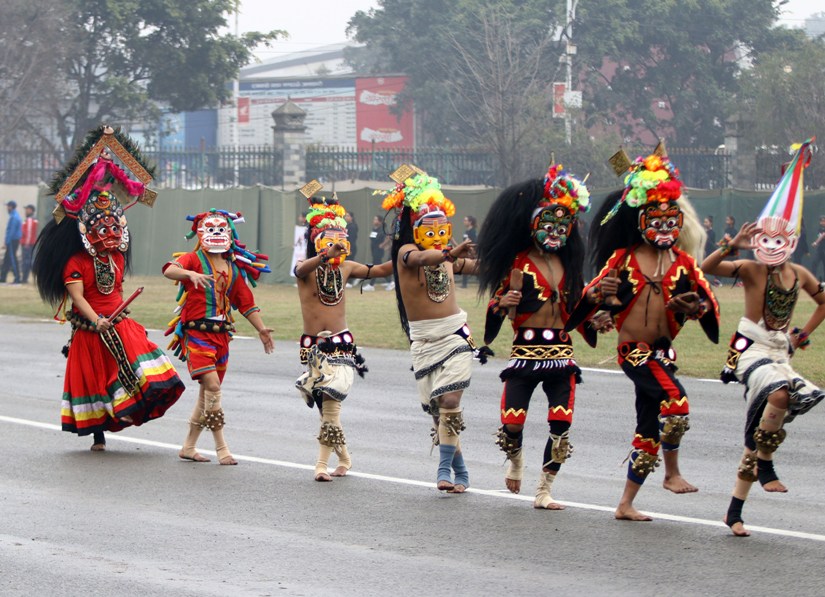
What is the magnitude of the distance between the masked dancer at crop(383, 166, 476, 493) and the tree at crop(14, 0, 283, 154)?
40685 millimetres

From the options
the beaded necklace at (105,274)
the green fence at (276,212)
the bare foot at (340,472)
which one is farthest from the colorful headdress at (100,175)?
Answer: the green fence at (276,212)

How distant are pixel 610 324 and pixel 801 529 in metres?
1.51

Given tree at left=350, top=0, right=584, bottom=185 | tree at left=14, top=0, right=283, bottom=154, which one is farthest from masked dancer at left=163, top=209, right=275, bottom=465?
tree at left=14, top=0, right=283, bottom=154

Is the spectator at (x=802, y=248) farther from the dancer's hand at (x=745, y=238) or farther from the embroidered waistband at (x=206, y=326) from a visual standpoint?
the dancer's hand at (x=745, y=238)

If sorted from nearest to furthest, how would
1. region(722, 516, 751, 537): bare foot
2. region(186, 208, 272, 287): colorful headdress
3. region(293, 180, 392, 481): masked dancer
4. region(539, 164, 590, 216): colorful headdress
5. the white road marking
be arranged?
region(722, 516, 751, 537): bare foot
the white road marking
region(539, 164, 590, 216): colorful headdress
region(293, 180, 392, 481): masked dancer
region(186, 208, 272, 287): colorful headdress

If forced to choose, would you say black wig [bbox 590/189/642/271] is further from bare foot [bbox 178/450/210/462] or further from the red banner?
the red banner

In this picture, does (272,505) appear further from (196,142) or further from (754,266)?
(196,142)

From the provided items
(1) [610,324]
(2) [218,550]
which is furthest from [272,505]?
(1) [610,324]

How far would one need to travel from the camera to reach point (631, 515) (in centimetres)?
793

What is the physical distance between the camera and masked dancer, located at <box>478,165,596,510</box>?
8281mm

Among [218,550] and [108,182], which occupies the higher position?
[108,182]

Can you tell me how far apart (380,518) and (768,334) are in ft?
7.92

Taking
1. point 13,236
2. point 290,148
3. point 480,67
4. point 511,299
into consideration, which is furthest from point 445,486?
point 480,67

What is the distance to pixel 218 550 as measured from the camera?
7.44 metres
